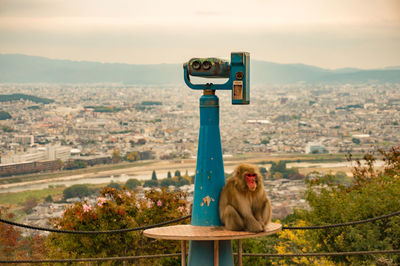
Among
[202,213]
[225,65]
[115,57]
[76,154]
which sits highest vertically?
[115,57]

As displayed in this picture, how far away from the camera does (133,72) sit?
48.3 metres

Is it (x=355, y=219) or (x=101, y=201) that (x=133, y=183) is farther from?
(x=355, y=219)

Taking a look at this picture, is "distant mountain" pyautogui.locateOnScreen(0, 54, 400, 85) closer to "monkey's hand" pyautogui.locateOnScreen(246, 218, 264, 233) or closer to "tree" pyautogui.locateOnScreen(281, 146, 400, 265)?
"tree" pyautogui.locateOnScreen(281, 146, 400, 265)

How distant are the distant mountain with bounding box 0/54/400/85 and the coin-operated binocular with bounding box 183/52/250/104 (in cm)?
3968

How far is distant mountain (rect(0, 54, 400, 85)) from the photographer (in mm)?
44969

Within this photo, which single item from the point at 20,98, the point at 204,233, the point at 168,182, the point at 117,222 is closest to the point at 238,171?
the point at 204,233

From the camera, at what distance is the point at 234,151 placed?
28.6 m

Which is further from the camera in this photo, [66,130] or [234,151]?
[66,130]

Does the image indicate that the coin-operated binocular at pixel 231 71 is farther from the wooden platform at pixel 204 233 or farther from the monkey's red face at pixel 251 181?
the wooden platform at pixel 204 233

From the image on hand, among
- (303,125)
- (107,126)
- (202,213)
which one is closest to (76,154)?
(107,126)

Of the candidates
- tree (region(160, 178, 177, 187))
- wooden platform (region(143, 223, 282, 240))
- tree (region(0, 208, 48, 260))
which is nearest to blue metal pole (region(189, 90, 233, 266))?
wooden platform (region(143, 223, 282, 240))

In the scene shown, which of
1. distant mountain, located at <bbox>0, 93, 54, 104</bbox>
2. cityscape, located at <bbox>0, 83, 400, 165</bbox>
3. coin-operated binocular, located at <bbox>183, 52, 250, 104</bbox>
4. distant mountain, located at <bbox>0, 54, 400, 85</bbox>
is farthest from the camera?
distant mountain, located at <bbox>0, 54, 400, 85</bbox>

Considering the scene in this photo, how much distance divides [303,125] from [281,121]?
169 cm

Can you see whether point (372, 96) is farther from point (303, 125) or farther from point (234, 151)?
point (234, 151)
